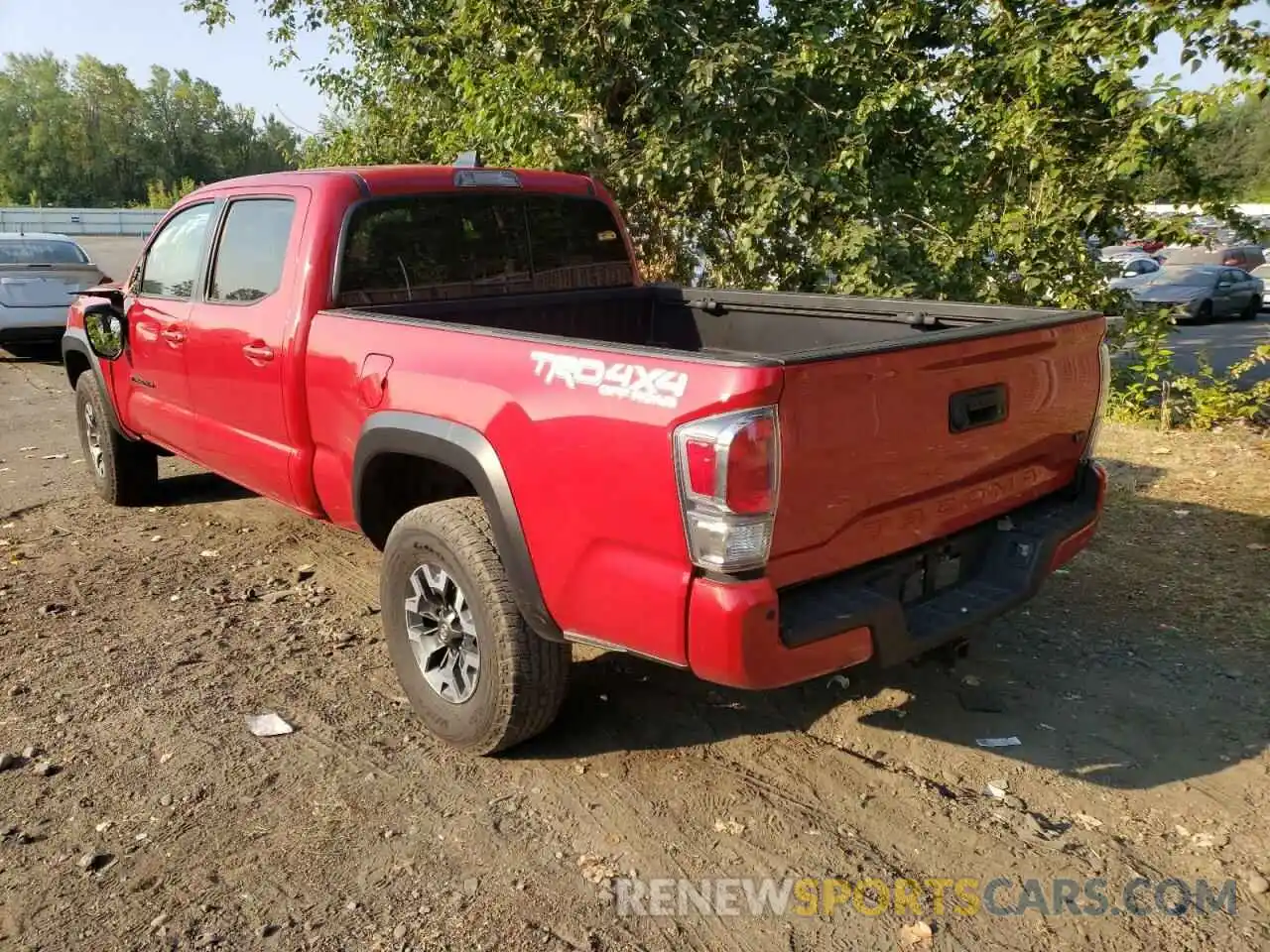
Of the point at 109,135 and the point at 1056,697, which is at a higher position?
A: the point at 109,135

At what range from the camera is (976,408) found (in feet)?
9.80

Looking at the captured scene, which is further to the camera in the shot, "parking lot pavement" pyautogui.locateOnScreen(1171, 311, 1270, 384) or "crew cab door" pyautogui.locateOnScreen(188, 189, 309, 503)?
"parking lot pavement" pyautogui.locateOnScreen(1171, 311, 1270, 384)

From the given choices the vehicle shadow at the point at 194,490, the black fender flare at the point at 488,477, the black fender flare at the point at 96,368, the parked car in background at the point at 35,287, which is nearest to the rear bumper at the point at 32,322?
the parked car in background at the point at 35,287

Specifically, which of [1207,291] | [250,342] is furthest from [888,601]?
[1207,291]

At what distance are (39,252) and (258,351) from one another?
34.1 feet

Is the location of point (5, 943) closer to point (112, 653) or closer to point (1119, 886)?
point (112, 653)

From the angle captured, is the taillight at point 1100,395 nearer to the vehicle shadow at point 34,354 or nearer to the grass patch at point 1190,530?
the grass patch at point 1190,530

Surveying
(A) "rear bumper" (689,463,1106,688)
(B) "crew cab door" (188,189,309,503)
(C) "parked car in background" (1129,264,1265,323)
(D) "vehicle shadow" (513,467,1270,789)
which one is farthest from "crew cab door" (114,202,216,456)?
(C) "parked car in background" (1129,264,1265,323)

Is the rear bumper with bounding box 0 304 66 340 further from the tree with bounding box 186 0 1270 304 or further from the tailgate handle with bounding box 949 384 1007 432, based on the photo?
the tailgate handle with bounding box 949 384 1007 432

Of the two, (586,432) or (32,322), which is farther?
(32,322)

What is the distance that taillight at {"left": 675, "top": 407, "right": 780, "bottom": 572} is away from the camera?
2.41 m

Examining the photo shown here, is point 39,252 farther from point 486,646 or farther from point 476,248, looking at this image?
point 486,646

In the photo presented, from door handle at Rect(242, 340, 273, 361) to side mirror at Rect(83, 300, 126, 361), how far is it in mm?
1713

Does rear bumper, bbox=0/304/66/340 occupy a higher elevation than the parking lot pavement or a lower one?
higher
